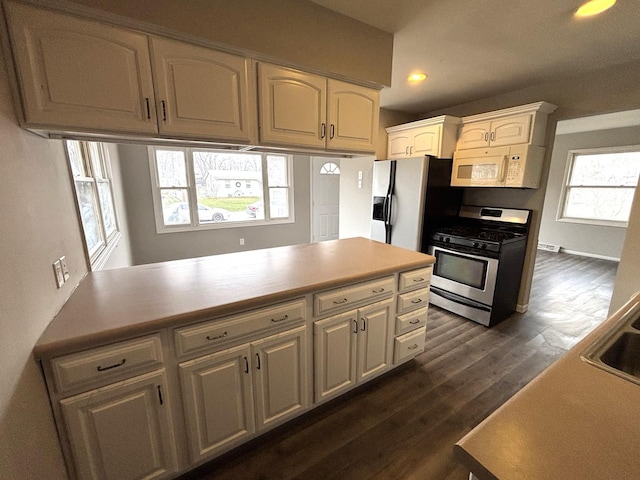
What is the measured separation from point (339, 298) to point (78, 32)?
67.5 inches

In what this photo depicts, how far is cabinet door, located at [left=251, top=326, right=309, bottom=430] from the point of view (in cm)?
146

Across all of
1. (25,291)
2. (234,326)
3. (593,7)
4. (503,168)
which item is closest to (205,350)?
(234,326)

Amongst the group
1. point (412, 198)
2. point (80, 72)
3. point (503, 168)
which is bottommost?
point (412, 198)

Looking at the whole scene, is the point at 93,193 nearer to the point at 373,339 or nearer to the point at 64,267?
the point at 64,267

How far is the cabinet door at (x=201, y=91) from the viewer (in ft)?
4.43

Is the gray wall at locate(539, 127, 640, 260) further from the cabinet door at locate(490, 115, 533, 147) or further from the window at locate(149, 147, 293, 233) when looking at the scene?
the window at locate(149, 147, 293, 233)

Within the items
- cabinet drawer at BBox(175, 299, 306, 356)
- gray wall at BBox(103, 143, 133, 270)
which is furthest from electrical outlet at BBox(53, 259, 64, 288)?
gray wall at BBox(103, 143, 133, 270)

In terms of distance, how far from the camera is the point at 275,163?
18.3 feet

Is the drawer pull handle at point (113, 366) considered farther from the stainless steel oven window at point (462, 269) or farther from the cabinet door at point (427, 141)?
the cabinet door at point (427, 141)

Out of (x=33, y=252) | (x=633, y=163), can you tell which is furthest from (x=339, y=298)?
(x=633, y=163)

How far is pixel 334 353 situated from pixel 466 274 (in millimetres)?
1983

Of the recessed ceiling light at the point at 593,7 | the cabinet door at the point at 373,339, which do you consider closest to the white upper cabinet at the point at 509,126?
the recessed ceiling light at the point at 593,7

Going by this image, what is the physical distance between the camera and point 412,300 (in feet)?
6.79

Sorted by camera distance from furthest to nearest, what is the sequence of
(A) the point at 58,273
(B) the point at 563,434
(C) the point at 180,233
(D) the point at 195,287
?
1. (C) the point at 180,233
2. (D) the point at 195,287
3. (A) the point at 58,273
4. (B) the point at 563,434
